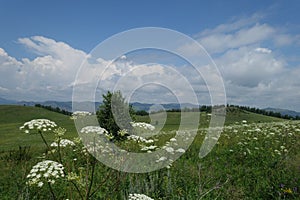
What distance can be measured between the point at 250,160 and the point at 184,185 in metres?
3.69

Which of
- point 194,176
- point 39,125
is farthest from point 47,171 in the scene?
point 194,176

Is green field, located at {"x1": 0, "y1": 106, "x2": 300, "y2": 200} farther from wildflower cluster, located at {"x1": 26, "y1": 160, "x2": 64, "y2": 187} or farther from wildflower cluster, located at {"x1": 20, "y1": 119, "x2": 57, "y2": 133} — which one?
wildflower cluster, located at {"x1": 20, "y1": 119, "x2": 57, "y2": 133}

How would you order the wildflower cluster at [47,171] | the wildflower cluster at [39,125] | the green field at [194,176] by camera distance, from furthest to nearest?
the green field at [194,176], the wildflower cluster at [39,125], the wildflower cluster at [47,171]

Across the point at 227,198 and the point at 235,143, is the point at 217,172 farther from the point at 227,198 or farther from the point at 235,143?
the point at 235,143

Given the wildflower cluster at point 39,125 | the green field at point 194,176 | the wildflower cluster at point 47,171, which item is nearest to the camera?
the wildflower cluster at point 47,171

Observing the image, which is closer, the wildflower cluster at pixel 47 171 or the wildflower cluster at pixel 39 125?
the wildflower cluster at pixel 47 171

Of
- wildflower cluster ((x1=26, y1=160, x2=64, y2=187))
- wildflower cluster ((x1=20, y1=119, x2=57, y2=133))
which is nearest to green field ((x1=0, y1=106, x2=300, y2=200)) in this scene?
wildflower cluster ((x1=26, y1=160, x2=64, y2=187))

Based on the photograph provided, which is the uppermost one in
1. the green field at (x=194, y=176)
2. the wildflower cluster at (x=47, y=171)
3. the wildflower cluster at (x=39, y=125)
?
the wildflower cluster at (x=39, y=125)

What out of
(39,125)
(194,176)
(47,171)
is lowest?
(194,176)

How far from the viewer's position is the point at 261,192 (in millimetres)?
6730

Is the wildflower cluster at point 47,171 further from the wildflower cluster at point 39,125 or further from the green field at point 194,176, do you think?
the wildflower cluster at point 39,125

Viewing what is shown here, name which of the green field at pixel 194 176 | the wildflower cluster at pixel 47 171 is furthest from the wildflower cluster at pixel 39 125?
the green field at pixel 194 176

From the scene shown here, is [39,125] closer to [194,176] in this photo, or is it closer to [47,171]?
[47,171]

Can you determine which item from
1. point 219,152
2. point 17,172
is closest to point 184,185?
point 219,152
